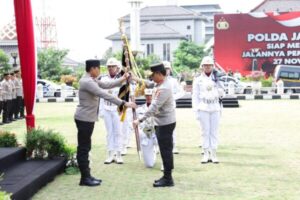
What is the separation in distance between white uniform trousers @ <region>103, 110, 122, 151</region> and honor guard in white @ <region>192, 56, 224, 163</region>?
137 centimetres

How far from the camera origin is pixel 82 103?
286 inches

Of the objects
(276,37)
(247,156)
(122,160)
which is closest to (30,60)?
(122,160)

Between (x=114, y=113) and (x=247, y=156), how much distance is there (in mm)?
2564

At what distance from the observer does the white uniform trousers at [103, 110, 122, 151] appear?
8.98m

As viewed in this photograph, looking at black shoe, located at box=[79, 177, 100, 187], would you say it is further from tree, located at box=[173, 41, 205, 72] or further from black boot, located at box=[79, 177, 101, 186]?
tree, located at box=[173, 41, 205, 72]

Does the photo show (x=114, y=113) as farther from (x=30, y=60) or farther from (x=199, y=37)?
(x=199, y=37)

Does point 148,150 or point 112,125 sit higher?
point 112,125

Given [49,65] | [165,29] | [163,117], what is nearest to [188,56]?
[165,29]

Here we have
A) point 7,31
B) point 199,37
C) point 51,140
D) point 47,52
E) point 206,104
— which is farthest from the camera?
point 199,37

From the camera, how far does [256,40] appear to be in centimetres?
4419

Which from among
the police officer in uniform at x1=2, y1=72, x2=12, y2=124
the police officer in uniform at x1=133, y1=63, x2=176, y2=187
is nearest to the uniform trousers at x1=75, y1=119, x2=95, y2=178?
the police officer in uniform at x1=133, y1=63, x2=176, y2=187

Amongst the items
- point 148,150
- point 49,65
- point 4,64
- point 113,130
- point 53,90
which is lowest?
point 53,90

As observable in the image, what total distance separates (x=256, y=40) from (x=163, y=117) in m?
38.3

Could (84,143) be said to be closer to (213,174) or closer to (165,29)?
(213,174)
